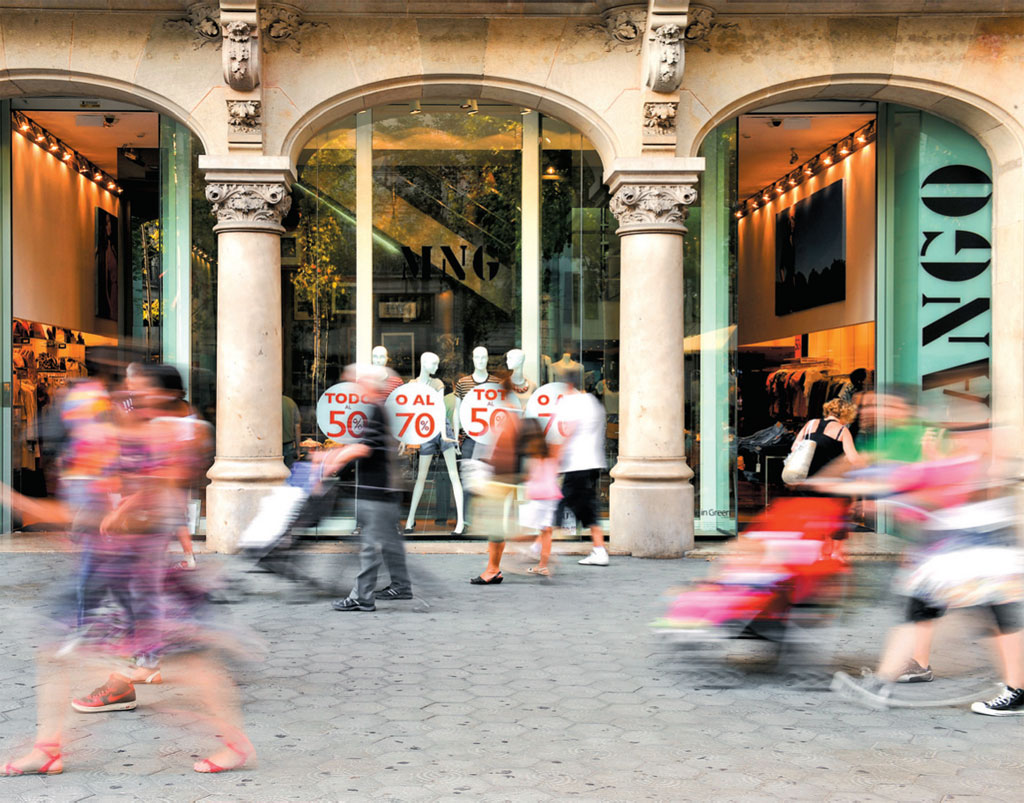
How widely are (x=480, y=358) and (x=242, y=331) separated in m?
2.79

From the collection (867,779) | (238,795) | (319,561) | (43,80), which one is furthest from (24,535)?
(867,779)

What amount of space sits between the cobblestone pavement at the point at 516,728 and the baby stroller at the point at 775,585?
0.36 meters

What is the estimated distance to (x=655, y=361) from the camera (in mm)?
11164

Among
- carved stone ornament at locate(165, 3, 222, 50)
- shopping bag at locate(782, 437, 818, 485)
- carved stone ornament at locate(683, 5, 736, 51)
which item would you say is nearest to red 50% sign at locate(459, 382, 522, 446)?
shopping bag at locate(782, 437, 818, 485)

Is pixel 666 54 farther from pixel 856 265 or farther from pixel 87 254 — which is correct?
pixel 87 254

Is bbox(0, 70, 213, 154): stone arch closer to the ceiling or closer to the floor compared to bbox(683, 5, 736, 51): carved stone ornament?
closer to the floor

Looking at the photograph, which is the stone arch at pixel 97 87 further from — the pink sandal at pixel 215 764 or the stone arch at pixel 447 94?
the pink sandal at pixel 215 764

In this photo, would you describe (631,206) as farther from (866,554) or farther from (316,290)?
(866,554)

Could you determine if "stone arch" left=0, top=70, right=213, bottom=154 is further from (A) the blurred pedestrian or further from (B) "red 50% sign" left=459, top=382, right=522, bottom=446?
(A) the blurred pedestrian

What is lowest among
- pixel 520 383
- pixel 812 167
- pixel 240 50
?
pixel 520 383

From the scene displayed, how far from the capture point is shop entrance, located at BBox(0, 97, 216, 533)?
40.1ft

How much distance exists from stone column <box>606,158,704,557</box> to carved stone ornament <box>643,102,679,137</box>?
309mm

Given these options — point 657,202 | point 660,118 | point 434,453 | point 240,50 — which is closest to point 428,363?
point 434,453

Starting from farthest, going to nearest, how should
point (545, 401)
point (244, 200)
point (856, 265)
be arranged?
point (856, 265) < point (545, 401) < point (244, 200)
